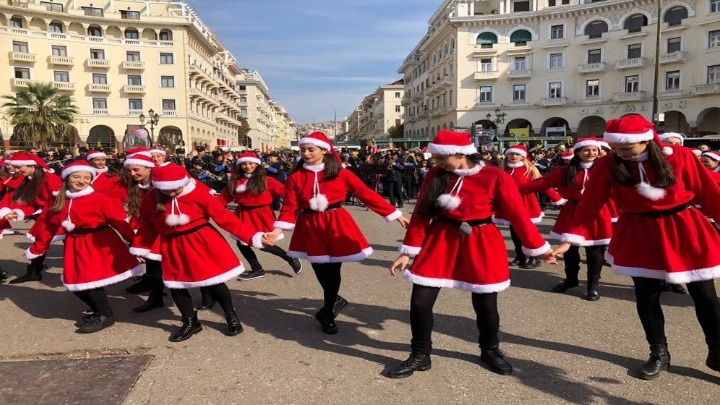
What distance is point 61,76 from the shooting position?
158 ft

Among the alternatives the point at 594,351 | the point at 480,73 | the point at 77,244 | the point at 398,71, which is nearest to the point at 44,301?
the point at 77,244

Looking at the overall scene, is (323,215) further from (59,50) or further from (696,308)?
(59,50)

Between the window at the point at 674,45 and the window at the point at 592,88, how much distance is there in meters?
5.91

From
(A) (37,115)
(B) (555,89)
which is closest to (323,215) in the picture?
(A) (37,115)

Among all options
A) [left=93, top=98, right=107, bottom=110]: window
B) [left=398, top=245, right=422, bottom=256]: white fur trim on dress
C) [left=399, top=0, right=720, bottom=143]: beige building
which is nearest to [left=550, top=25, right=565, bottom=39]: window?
[left=399, top=0, right=720, bottom=143]: beige building

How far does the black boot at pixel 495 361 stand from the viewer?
3742 mm

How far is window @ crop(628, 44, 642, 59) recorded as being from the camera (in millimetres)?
43125

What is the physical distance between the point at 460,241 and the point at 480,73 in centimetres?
4754

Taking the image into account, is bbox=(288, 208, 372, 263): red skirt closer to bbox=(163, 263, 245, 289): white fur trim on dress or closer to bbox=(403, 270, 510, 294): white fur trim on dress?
bbox=(163, 263, 245, 289): white fur trim on dress

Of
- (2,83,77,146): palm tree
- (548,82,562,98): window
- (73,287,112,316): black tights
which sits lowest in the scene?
(73,287,112,316): black tights

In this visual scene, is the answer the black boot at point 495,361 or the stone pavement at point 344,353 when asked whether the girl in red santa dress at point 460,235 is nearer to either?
the black boot at point 495,361

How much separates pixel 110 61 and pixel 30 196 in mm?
49917

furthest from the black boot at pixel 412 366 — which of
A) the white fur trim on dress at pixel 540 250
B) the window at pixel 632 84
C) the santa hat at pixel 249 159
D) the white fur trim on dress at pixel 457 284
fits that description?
the window at pixel 632 84

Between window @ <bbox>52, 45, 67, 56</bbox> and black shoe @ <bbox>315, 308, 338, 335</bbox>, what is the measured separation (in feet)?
178
